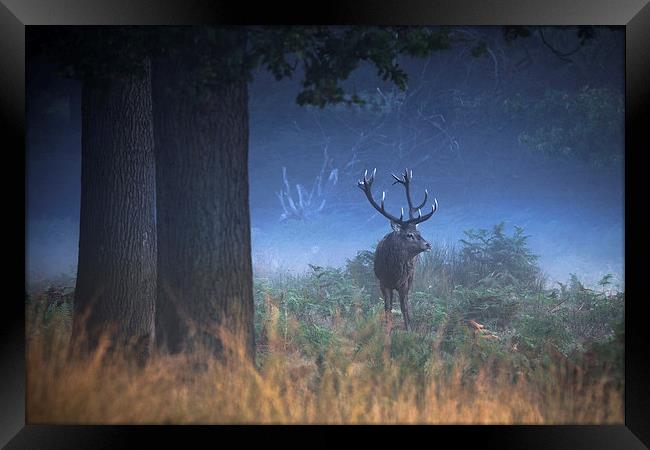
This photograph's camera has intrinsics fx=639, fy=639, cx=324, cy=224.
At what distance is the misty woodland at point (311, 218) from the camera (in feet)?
14.9

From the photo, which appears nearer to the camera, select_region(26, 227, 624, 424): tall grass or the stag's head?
select_region(26, 227, 624, 424): tall grass

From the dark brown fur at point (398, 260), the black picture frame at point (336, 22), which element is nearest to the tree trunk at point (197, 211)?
the black picture frame at point (336, 22)

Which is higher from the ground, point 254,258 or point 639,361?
point 254,258

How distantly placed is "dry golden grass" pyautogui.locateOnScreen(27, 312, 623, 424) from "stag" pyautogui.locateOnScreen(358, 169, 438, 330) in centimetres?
70

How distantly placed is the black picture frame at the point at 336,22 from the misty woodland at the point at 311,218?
316 millimetres

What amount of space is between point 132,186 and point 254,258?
1054mm

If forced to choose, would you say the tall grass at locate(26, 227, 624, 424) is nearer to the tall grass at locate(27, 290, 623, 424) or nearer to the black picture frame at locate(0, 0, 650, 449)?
the tall grass at locate(27, 290, 623, 424)

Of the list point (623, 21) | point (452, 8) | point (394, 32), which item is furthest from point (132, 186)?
point (623, 21)

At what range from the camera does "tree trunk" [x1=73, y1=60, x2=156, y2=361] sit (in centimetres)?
461

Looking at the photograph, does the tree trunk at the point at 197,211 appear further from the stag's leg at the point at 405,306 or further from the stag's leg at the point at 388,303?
the stag's leg at the point at 405,306

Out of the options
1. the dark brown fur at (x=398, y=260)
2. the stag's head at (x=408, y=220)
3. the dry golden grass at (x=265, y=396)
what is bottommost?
the dry golden grass at (x=265, y=396)

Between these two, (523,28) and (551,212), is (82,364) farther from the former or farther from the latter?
(523,28)

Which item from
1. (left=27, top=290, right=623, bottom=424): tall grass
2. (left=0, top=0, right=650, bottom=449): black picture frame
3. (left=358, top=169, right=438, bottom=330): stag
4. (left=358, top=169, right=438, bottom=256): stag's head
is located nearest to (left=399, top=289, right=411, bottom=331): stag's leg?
(left=358, top=169, right=438, bottom=330): stag

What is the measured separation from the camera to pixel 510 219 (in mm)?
4969
